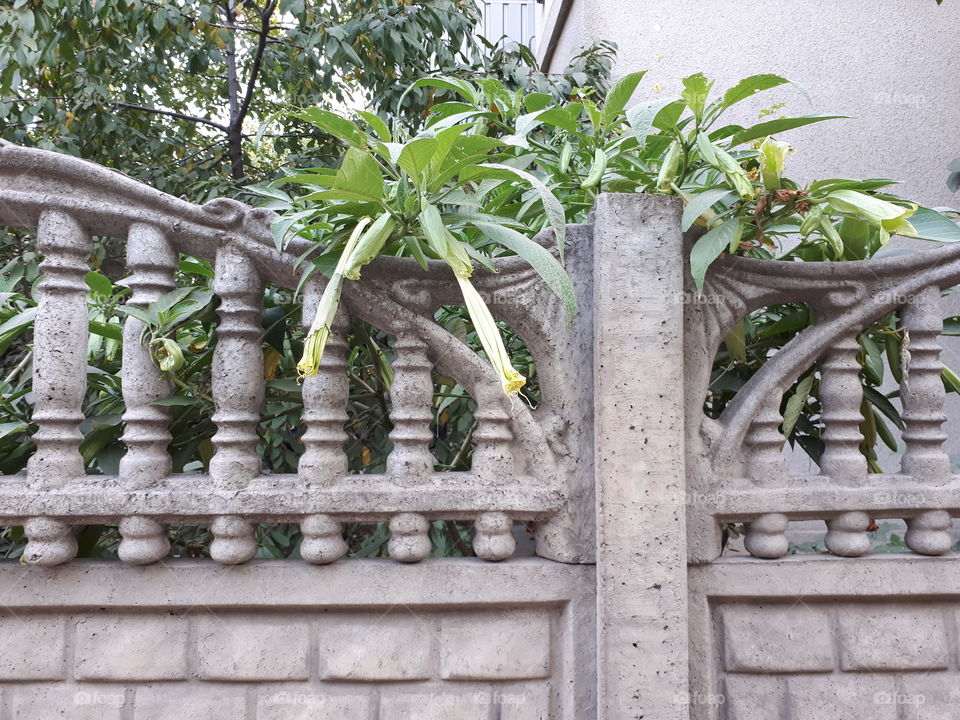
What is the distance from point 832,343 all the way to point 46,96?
4.03 m

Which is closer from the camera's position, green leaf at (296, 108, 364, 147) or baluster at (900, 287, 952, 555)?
green leaf at (296, 108, 364, 147)

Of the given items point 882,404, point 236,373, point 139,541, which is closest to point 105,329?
point 236,373

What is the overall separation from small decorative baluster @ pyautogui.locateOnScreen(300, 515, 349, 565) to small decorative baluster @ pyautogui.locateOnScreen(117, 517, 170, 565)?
330 millimetres

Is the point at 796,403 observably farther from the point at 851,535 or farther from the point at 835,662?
the point at 835,662

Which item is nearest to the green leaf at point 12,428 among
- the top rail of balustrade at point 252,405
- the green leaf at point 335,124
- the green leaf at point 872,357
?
the top rail of balustrade at point 252,405

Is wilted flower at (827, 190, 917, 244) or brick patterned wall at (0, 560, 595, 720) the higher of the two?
wilted flower at (827, 190, 917, 244)

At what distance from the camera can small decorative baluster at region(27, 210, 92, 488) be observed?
1432mm

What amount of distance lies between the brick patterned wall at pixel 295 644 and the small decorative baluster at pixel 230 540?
2.0 inches

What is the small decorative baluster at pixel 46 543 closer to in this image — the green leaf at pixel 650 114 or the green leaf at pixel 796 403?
the green leaf at pixel 650 114

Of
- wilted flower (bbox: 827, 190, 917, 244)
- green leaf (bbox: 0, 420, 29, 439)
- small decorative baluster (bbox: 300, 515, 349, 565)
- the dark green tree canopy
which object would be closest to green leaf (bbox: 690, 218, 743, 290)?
wilted flower (bbox: 827, 190, 917, 244)

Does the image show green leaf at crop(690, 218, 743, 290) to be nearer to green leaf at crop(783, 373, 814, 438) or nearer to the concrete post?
the concrete post

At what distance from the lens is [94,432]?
1.59m

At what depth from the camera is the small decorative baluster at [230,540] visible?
1.45 m

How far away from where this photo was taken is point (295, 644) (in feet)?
4.88
